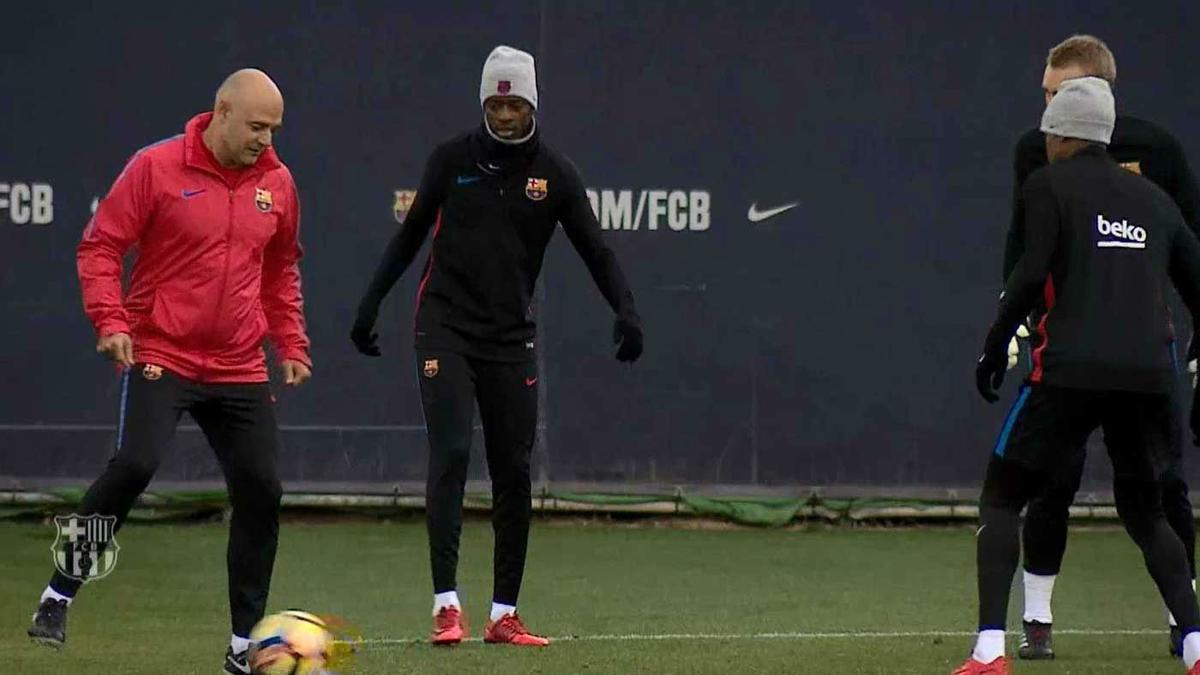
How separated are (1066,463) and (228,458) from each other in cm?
255

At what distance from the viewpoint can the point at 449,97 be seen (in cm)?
1264

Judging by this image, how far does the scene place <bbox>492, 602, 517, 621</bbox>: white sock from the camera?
807 centimetres

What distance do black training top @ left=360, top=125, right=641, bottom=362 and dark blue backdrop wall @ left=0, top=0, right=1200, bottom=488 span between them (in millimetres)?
4566

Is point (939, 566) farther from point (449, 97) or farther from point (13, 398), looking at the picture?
point (13, 398)

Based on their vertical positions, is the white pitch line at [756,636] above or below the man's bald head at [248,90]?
below

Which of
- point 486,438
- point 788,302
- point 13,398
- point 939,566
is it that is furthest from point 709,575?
point 13,398

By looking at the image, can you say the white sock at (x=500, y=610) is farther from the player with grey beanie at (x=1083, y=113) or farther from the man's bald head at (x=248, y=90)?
the player with grey beanie at (x=1083, y=113)

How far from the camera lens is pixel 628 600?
1000 centimetres

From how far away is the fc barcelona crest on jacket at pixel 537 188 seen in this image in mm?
8062

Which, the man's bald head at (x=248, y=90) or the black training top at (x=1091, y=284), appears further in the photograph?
the man's bald head at (x=248, y=90)

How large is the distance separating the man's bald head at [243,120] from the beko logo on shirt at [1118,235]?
2.46m

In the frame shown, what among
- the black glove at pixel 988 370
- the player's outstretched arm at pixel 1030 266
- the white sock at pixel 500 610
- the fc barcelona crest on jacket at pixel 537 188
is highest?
the fc barcelona crest on jacket at pixel 537 188
